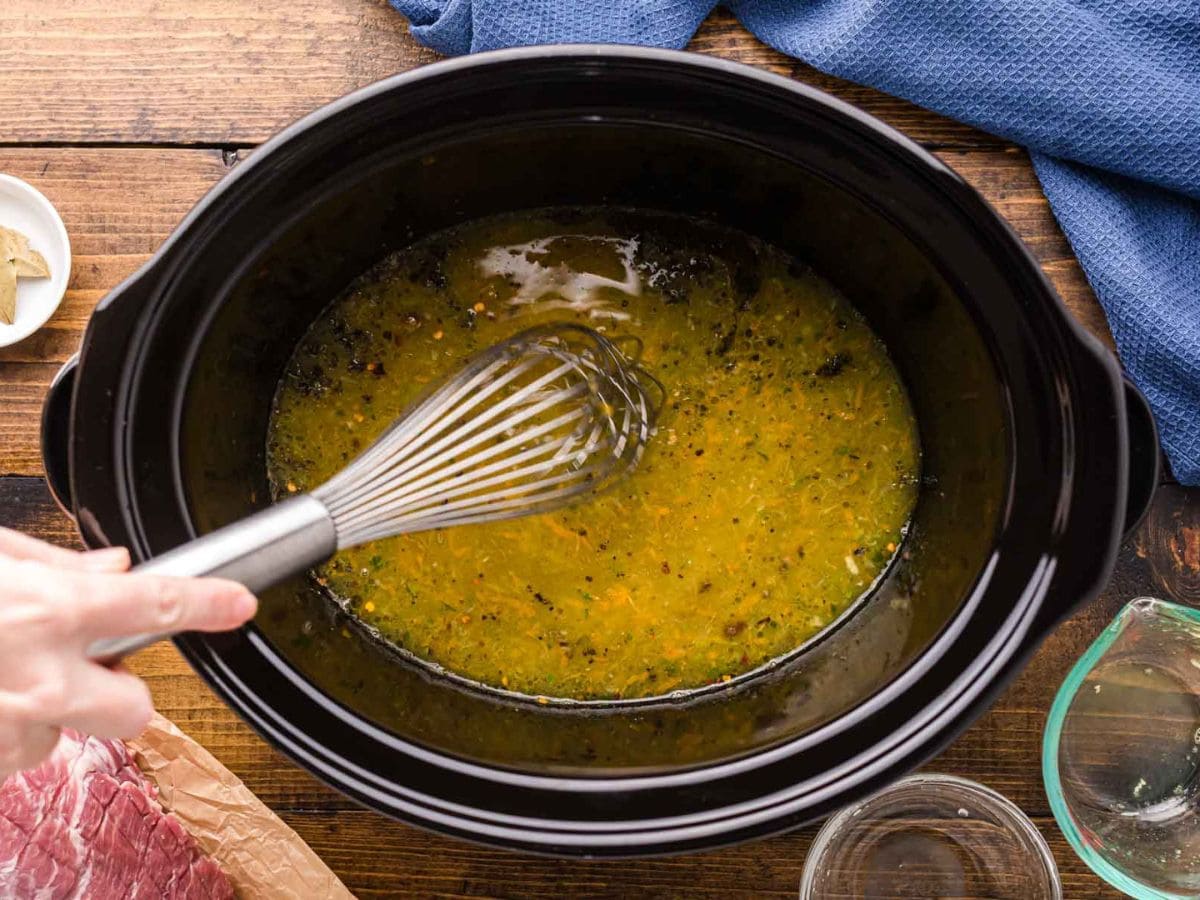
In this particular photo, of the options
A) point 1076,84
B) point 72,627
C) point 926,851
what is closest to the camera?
point 72,627

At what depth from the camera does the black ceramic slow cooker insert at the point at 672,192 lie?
94 centimetres

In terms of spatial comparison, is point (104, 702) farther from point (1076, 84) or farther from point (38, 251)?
point (1076, 84)

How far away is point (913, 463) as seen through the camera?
3.94 ft

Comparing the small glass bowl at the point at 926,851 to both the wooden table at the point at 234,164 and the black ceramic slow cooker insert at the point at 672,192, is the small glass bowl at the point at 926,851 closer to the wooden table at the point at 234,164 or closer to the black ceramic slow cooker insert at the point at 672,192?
the wooden table at the point at 234,164

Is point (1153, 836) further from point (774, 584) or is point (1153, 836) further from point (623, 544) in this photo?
point (623, 544)

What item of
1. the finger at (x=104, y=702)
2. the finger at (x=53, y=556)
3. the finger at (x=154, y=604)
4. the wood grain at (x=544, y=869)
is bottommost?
the wood grain at (x=544, y=869)

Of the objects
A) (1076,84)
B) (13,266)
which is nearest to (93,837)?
(13,266)

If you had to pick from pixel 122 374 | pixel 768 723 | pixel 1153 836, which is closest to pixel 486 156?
pixel 122 374

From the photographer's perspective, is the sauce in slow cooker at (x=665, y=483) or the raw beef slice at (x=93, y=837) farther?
the sauce in slow cooker at (x=665, y=483)

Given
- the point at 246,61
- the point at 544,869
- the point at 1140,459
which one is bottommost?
the point at 544,869

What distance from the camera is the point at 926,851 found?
1.24 m

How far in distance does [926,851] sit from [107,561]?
97cm

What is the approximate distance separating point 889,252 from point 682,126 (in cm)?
25

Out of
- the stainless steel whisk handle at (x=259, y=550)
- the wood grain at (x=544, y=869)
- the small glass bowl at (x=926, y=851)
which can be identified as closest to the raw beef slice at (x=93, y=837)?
the wood grain at (x=544, y=869)
